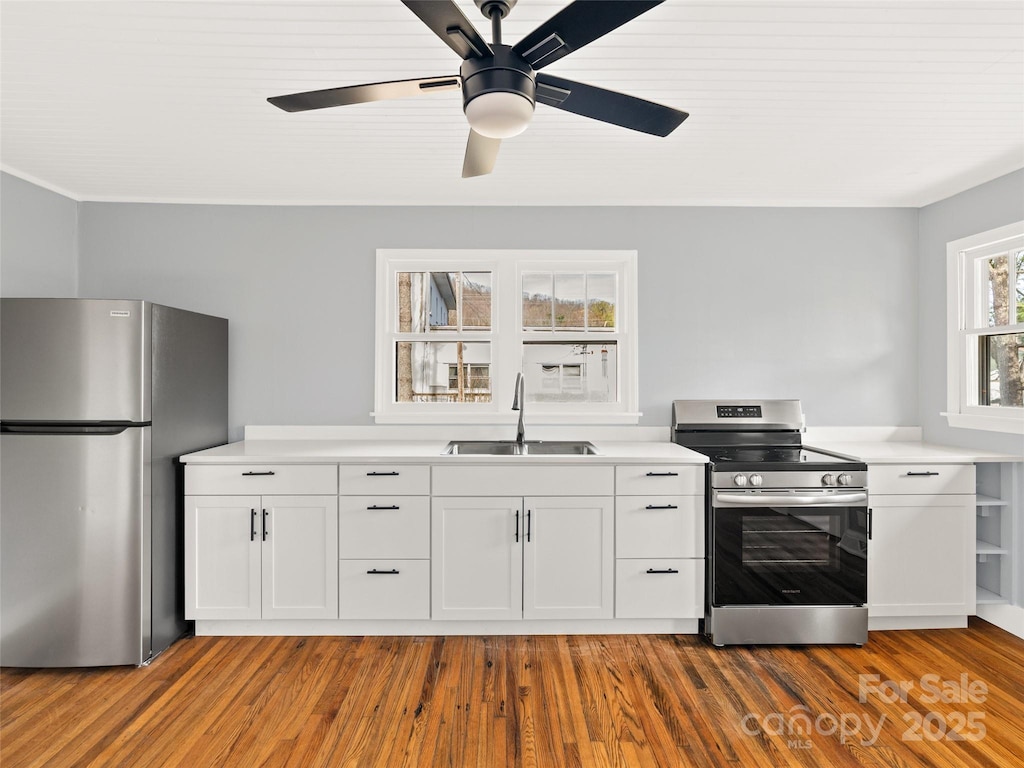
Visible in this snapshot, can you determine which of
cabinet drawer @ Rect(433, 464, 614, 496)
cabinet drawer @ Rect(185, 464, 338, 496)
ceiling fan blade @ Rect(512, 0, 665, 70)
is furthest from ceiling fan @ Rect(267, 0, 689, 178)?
cabinet drawer @ Rect(185, 464, 338, 496)

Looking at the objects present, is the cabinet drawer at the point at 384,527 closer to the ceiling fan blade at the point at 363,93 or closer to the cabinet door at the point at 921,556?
the ceiling fan blade at the point at 363,93

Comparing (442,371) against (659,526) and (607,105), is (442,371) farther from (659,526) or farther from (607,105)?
(607,105)

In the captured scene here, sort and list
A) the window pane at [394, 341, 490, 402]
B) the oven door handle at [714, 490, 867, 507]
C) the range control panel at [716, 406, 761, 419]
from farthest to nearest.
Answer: the window pane at [394, 341, 490, 402]
the range control panel at [716, 406, 761, 419]
the oven door handle at [714, 490, 867, 507]

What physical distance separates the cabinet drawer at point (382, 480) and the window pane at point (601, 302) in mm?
1472

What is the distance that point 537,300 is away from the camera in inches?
146

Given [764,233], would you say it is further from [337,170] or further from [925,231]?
[337,170]

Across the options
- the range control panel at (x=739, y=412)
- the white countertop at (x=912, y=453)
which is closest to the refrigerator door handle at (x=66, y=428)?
the range control panel at (x=739, y=412)

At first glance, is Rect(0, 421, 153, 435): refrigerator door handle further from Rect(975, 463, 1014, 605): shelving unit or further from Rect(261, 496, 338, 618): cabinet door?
Rect(975, 463, 1014, 605): shelving unit

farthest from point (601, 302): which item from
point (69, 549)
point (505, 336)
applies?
point (69, 549)

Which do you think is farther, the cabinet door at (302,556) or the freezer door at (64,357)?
the cabinet door at (302,556)

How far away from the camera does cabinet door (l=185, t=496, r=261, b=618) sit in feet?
9.62

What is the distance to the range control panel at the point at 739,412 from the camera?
3561mm

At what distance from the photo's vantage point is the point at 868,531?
9.60ft

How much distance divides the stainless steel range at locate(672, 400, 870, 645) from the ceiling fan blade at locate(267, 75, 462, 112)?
2135 mm
